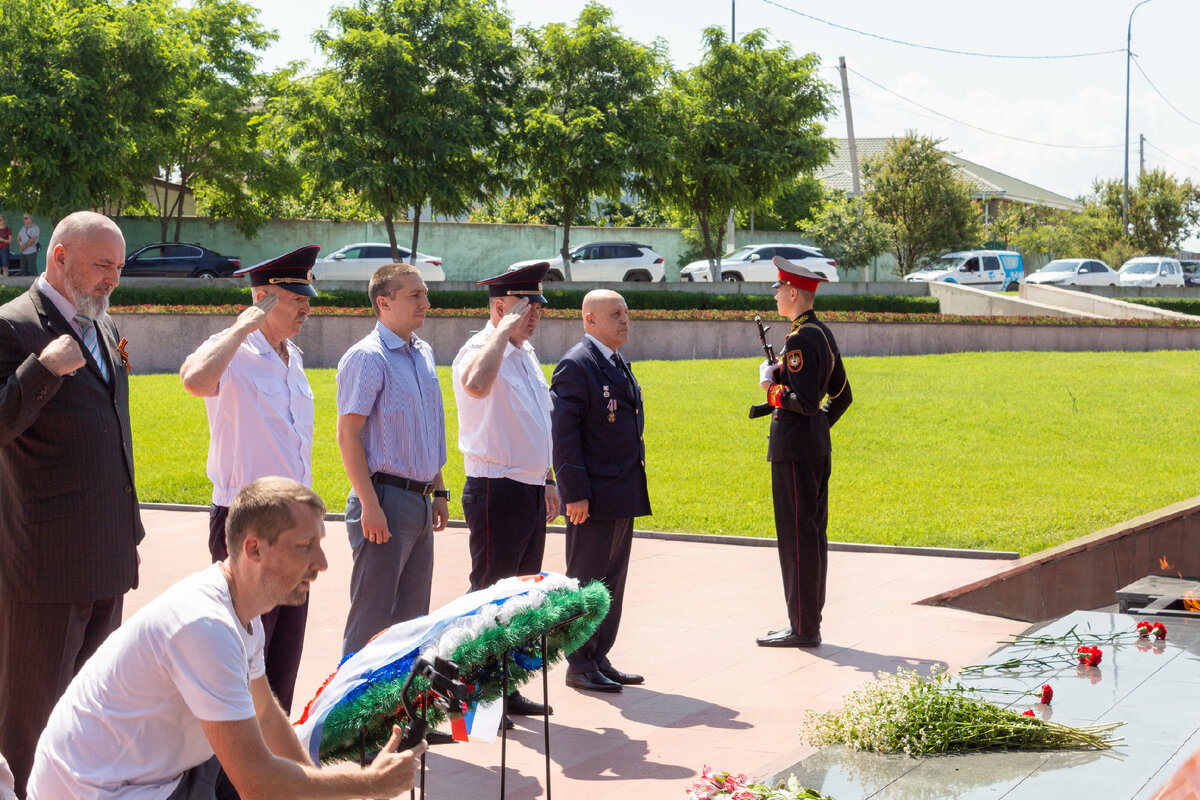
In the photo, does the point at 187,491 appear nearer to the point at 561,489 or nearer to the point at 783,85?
the point at 561,489

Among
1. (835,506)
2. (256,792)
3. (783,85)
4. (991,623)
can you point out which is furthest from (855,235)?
(256,792)

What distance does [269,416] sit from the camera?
4973 millimetres

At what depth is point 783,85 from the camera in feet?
125

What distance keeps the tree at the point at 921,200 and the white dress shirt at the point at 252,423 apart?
1712 inches

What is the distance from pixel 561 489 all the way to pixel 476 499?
1.64 feet

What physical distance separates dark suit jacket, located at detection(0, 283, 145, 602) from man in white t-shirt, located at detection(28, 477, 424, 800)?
130 cm

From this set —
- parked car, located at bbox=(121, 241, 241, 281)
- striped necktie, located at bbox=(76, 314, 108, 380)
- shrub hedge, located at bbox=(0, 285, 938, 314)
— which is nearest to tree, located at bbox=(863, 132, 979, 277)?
shrub hedge, located at bbox=(0, 285, 938, 314)

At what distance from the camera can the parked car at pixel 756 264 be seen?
38469mm

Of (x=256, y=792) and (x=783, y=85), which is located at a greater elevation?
(x=783, y=85)

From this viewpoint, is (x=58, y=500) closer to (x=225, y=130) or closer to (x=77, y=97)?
(x=77, y=97)

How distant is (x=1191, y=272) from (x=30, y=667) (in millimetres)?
54504

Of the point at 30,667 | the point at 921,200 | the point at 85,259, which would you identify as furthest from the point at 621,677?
the point at 921,200

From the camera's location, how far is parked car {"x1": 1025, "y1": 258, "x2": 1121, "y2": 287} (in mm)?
43750

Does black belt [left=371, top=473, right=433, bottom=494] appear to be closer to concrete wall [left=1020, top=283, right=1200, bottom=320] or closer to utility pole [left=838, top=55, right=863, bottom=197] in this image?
concrete wall [left=1020, top=283, right=1200, bottom=320]
